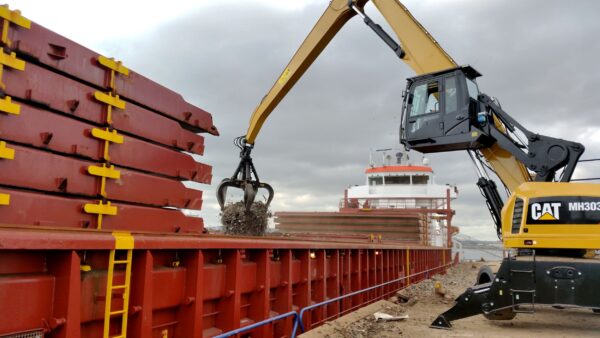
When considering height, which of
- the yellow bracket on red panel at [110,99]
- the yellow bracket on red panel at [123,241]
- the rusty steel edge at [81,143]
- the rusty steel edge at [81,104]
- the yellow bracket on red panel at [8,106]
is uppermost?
the yellow bracket on red panel at [110,99]

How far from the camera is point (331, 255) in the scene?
769 cm

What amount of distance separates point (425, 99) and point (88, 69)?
5.63 metres

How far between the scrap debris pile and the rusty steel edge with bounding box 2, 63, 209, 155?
2.11 m

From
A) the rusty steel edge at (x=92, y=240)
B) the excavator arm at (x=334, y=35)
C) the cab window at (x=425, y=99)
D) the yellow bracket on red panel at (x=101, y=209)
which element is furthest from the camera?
the excavator arm at (x=334, y=35)

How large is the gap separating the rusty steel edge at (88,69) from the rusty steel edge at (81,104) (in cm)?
11

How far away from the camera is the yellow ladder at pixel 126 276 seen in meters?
3.18

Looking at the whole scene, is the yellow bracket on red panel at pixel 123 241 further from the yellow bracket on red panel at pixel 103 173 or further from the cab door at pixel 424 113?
the cab door at pixel 424 113

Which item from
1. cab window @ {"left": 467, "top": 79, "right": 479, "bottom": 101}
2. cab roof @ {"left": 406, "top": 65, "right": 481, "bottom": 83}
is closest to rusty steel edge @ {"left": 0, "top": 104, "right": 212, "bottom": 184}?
cab roof @ {"left": 406, "top": 65, "right": 481, "bottom": 83}

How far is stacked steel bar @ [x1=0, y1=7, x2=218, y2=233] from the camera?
3986mm

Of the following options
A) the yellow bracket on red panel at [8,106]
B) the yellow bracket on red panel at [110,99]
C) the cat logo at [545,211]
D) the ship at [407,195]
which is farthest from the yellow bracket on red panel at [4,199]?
the ship at [407,195]

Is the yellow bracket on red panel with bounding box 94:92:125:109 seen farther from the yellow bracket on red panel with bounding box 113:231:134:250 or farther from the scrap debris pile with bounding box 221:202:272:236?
the scrap debris pile with bounding box 221:202:272:236

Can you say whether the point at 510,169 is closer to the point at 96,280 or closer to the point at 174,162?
the point at 174,162

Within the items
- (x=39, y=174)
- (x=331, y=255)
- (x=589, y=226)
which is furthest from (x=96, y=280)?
(x=589, y=226)

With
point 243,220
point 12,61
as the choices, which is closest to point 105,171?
point 12,61
